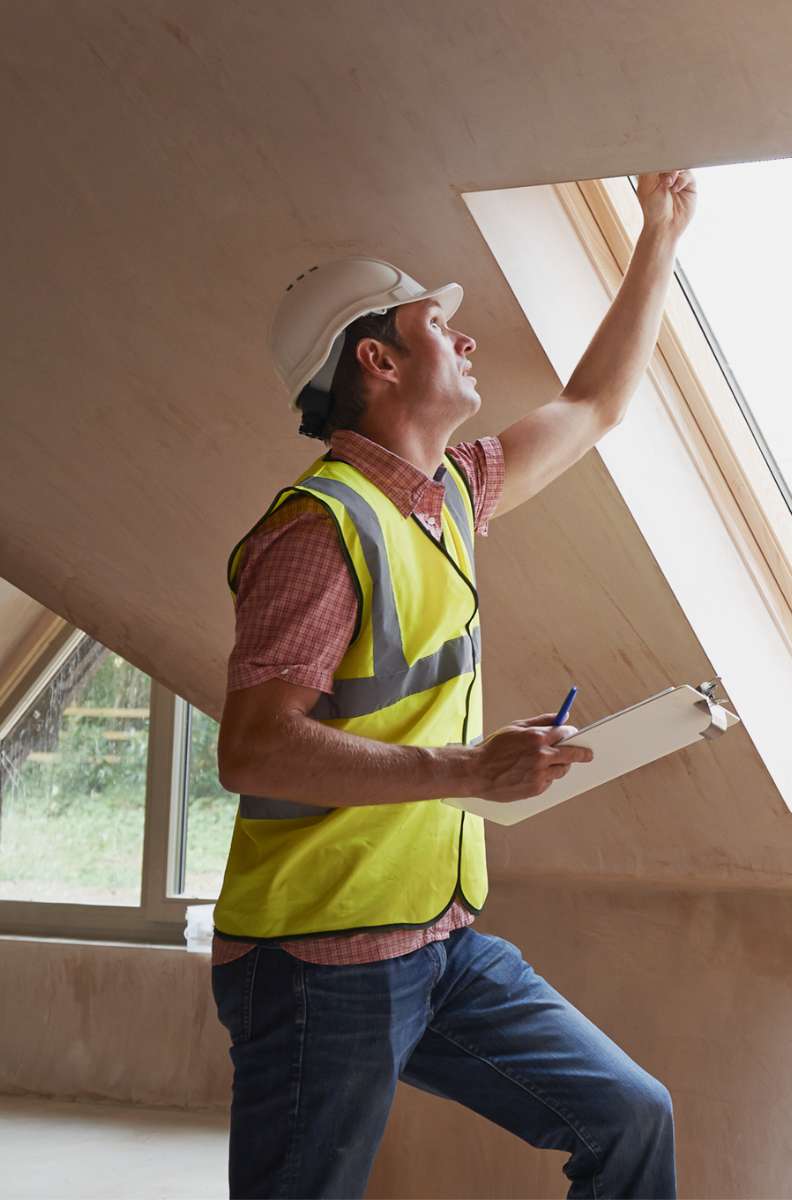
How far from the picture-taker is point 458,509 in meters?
1.85

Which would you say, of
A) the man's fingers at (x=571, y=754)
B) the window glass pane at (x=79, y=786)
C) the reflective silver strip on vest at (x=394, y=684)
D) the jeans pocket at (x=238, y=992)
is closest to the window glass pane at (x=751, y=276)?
the reflective silver strip on vest at (x=394, y=684)

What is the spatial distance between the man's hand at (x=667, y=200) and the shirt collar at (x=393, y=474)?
56 centimetres

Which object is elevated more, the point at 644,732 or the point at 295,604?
the point at 295,604

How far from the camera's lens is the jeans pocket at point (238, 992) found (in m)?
1.54

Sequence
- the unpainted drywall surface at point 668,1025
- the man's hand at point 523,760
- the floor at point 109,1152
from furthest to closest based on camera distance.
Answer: the floor at point 109,1152, the unpainted drywall surface at point 668,1025, the man's hand at point 523,760

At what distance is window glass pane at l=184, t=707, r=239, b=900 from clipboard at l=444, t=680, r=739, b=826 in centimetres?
268

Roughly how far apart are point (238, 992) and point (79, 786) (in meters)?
2.84

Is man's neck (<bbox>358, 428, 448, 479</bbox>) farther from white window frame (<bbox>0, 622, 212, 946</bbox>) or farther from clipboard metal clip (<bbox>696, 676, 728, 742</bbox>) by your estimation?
white window frame (<bbox>0, 622, 212, 946</bbox>)

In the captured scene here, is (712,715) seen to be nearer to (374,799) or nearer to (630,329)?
(374,799)

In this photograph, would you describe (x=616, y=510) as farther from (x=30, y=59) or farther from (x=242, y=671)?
(x=30, y=59)

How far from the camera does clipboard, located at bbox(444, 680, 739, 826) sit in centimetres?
137

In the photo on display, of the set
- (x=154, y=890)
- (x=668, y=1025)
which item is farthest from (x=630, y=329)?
(x=154, y=890)

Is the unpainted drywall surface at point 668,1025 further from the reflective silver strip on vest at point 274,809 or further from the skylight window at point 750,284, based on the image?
the reflective silver strip on vest at point 274,809

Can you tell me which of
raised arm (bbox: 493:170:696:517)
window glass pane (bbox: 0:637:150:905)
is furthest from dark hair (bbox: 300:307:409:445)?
window glass pane (bbox: 0:637:150:905)
